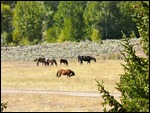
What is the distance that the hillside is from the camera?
85938mm

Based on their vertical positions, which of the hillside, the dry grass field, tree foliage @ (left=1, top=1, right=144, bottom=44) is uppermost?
tree foliage @ (left=1, top=1, right=144, bottom=44)

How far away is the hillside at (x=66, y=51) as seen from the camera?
3383 inches

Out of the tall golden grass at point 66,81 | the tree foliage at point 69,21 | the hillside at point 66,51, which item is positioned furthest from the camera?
the tree foliage at point 69,21

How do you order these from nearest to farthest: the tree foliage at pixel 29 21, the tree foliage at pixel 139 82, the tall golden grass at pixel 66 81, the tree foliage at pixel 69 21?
the tree foliage at pixel 139 82 → the tall golden grass at pixel 66 81 → the tree foliage at pixel 69 21 → the tree foliage at pixel 29 21

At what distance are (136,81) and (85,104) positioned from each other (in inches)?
907

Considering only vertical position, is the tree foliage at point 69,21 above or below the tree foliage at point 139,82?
above

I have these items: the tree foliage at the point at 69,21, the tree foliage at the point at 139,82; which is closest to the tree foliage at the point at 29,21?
the tree foliage at the point at 69,21

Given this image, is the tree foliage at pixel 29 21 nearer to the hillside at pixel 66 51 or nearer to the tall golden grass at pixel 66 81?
the hillside at pixel 66 51

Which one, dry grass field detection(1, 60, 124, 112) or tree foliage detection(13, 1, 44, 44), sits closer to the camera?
dry grass field detection(1, 60, 124, 112)

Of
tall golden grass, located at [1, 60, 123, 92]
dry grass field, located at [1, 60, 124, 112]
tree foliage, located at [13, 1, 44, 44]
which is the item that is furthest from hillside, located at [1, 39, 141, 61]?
tall golden grass, located at [1, 60, 123, 92]

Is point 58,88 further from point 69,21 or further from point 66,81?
point 69,21

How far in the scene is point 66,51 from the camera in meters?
92.5

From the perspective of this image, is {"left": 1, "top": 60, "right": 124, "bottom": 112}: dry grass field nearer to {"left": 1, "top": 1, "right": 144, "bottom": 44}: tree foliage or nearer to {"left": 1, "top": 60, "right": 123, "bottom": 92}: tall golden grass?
{"left": 1, "top": 60, "right": 123, "bottom": 92}: tall golden grass

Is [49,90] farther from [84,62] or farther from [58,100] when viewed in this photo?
[84,62]
